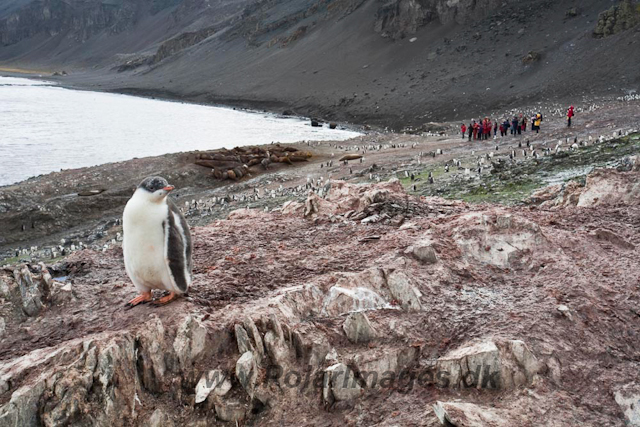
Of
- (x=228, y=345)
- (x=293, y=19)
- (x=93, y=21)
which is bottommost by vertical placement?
(x=228, y=345)

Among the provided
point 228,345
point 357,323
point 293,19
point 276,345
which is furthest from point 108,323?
point 293,19

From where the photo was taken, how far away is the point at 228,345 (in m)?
5.12

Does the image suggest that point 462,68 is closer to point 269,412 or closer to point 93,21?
point 269,412

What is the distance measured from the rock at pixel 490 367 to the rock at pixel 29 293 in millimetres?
4403

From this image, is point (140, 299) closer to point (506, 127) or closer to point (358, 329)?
point (358, 329)

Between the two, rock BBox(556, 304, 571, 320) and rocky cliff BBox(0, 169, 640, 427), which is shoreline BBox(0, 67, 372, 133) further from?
rock BBox(556, 304, 571, 320)

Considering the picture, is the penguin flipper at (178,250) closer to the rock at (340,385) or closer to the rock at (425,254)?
A: the rock at (340,385)

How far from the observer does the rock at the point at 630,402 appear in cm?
443

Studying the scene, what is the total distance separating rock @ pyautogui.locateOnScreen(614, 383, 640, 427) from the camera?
443 centimetres

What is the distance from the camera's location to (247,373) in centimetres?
489

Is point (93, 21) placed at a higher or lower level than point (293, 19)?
higher

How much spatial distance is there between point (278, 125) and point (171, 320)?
51325mm

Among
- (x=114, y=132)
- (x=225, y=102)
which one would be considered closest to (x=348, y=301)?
(x=114, y=132)

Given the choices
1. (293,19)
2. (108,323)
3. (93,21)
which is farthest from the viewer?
(93,21)
